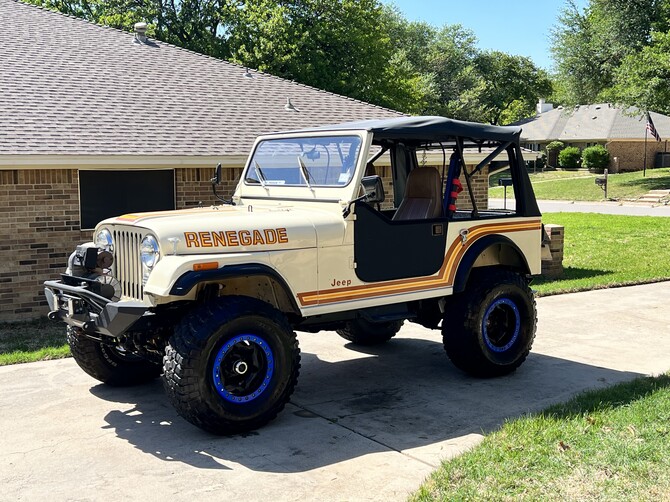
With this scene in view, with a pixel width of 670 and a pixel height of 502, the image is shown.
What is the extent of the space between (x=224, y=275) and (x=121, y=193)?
622 centimetres

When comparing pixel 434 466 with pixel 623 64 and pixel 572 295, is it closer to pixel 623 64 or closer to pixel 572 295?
pixel 572 295

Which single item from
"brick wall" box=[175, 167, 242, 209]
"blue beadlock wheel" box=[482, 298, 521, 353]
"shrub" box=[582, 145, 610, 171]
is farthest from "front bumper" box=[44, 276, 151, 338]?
"shrub" box=[582, 145, 610, 171]

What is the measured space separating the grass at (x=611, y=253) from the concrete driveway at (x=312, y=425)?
3693mm

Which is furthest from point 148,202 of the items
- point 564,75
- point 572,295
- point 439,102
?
point 439,102

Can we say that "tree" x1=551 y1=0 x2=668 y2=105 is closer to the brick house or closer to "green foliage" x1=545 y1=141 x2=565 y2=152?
"green foliage" x1=545 y1=141 x2=565 y2=152

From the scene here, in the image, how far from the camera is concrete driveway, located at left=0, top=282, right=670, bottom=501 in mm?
4812

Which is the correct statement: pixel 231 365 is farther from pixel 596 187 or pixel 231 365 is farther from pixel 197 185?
pixel 596 187

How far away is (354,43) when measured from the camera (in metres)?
30.8

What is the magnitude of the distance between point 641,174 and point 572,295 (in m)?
33.2

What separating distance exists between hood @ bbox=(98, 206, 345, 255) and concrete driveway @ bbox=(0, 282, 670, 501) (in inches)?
52.4

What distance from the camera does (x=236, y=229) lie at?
5688 mm

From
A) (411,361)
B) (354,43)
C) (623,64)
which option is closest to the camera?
(411,361)

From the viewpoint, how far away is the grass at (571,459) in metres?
4.49

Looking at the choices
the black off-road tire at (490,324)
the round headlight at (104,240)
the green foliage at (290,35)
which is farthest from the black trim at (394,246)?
the green foliage at (290,35)
